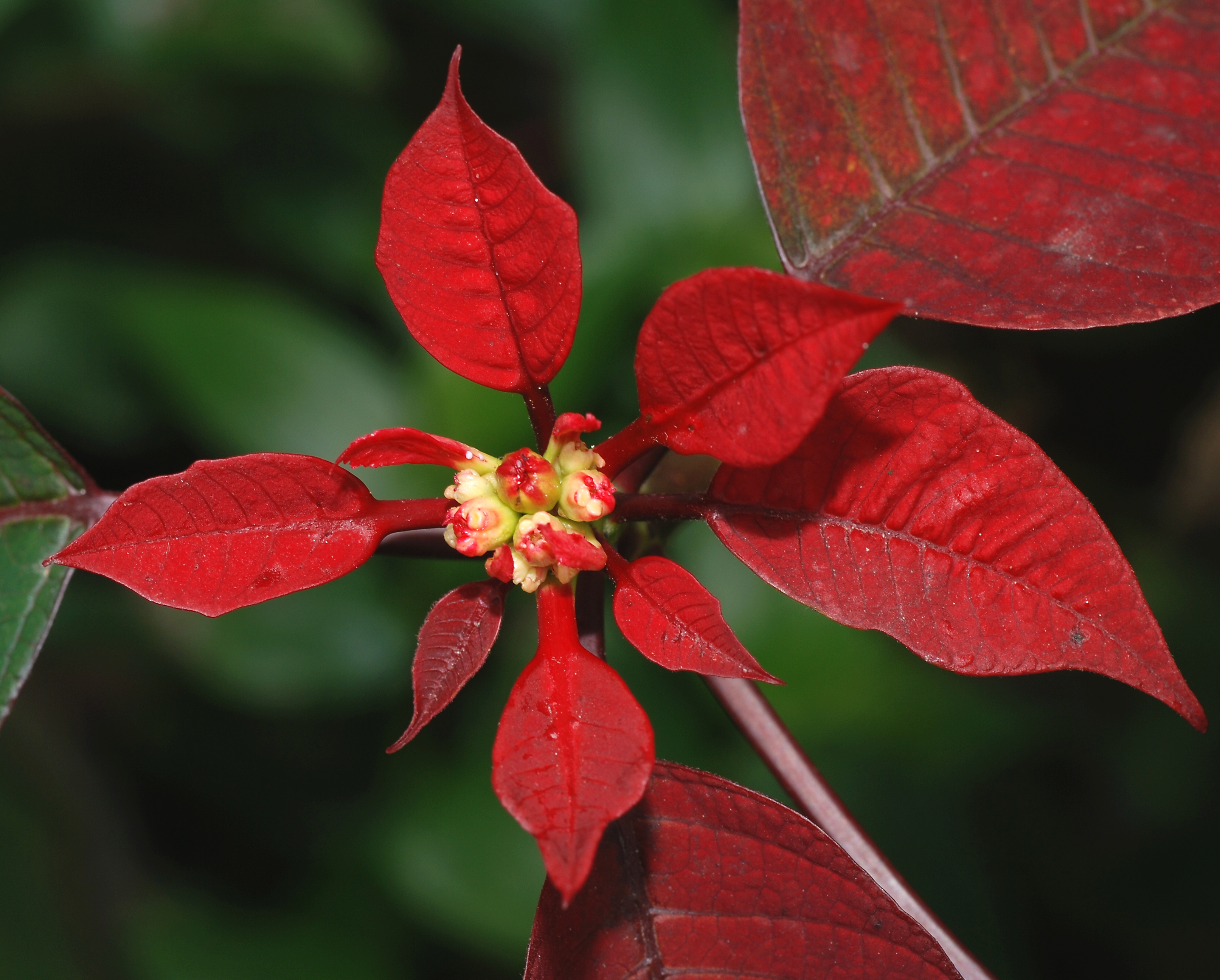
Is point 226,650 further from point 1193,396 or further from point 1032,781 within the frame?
point 1193,396

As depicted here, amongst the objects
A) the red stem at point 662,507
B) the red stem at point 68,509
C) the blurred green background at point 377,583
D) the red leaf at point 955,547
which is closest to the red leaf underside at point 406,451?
the red stem at point 662,507

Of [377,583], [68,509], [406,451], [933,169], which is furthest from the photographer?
[377,583]

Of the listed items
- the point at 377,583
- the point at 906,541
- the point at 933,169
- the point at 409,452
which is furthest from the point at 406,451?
the point at 377,583

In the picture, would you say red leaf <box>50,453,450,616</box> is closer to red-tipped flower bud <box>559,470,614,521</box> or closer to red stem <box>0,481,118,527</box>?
red-tipped flower bud <box>559,470,614,521</box>

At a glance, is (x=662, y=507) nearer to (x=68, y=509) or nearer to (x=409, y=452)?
(x=409, y=452)

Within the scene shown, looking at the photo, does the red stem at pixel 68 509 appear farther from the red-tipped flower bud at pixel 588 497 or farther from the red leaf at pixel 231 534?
the red-tipped flower bud at pixel 588 497

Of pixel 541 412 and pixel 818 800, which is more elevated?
pixel 541 412
